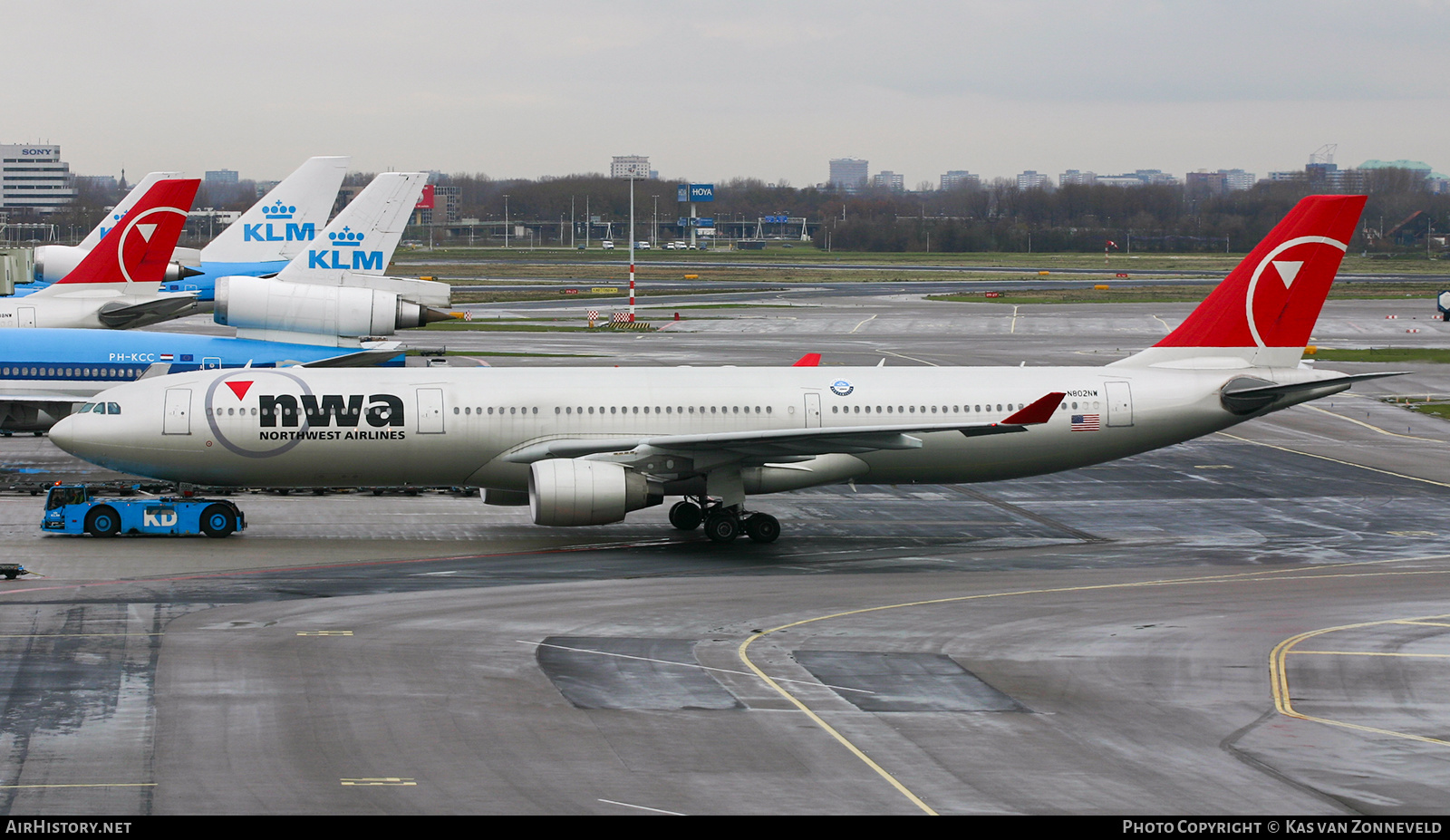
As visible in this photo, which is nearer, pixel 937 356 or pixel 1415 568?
pixel 1415 568

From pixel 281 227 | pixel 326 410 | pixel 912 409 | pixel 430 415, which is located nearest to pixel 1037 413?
pixel 912 409

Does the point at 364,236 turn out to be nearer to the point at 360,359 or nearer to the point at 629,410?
the point at 360,359

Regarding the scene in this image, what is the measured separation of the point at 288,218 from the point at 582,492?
1232 inches

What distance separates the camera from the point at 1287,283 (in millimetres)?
36875

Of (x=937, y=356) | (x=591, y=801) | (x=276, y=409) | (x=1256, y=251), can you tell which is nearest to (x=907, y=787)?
(x=591, y=801)

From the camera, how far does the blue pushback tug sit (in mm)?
33750

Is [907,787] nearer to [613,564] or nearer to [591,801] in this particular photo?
[591,801]

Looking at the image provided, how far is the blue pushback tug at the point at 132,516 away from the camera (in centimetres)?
3375

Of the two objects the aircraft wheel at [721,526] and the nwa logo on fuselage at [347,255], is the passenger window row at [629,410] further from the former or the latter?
the nwa logo on fuselage at [347,255]

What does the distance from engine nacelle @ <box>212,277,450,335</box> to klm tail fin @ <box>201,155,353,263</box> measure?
11.4m

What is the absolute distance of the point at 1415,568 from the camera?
3166 centimetres

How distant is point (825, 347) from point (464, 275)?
283 ft

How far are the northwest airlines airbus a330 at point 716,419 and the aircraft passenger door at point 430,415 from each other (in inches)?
1.2

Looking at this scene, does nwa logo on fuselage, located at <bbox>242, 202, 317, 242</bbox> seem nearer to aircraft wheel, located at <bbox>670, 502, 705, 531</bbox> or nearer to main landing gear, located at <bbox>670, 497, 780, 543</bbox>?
aircraft wheel, located at <bbox>670, 502, 705, 531</bbox>
